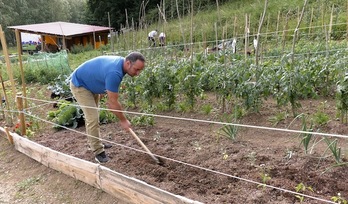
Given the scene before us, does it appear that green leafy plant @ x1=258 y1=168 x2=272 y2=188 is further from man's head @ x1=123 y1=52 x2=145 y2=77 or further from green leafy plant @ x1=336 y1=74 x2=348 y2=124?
man's head @ x1=123 y1=52 x2=145 y2=77

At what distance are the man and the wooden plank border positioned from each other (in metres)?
0.30

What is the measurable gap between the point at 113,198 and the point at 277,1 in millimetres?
15961

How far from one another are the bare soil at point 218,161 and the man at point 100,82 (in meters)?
0.28

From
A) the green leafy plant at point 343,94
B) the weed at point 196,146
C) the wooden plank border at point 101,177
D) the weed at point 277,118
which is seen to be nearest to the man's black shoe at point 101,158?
the wooden plank border at point 101,177

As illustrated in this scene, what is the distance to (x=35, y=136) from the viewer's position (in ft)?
18.2

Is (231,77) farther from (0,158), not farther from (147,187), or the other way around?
(0,158)

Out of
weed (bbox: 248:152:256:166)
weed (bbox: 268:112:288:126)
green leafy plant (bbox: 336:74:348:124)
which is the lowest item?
weed (bbox: 248:152:256:166)

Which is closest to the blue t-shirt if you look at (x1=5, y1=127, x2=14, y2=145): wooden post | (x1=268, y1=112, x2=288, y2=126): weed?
(x1=5, y1=127, x2=14, y2=145): wooden post

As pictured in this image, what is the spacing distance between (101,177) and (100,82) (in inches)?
40.8

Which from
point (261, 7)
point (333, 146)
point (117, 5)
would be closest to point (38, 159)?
point (333, 146)

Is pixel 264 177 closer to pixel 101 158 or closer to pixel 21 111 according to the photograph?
pixel 101 158

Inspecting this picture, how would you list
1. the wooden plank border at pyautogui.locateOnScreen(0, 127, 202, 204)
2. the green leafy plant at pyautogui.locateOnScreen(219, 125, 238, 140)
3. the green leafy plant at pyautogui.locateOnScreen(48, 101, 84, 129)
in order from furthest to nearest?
the green leafy plant at pyautogui.locateOnScreen(48, 101, 84, 129) < the green leafy plant at pyautogui.locateOnScreen(219, 125, 238, 140) < the wooden plank border at pyautogui.locateOnScreen(0, 127, 202, 204)

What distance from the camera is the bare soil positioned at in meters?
3.12

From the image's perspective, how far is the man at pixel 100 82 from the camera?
3.55m
